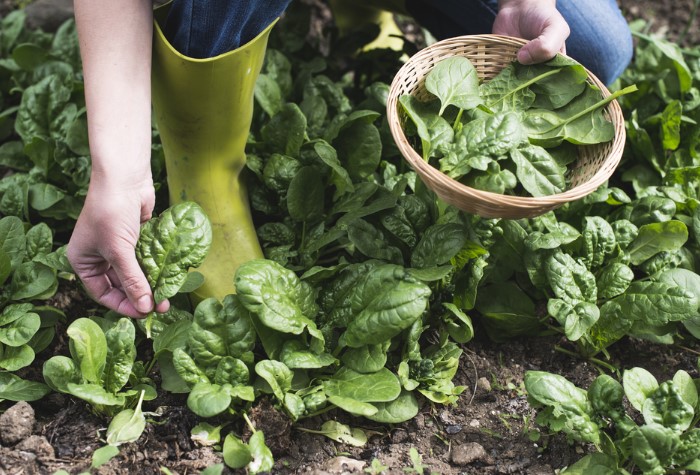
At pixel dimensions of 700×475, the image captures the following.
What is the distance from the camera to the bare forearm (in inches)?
50.5

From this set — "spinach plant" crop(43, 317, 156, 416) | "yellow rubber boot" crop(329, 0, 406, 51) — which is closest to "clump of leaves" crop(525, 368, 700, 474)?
"spinach plant" crop(43, 317, 156, 416)

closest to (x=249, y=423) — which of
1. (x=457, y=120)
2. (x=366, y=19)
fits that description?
(x=457, y=120)

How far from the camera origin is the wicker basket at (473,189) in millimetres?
1276

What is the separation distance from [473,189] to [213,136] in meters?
0.66

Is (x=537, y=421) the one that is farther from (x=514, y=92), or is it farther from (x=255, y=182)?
(x=255, y=182)

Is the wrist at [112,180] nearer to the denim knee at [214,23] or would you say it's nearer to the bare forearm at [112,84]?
the bare forearm at [112,84]

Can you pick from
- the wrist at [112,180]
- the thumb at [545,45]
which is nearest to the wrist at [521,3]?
the thumb at [545,45]

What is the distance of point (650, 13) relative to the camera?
293cm

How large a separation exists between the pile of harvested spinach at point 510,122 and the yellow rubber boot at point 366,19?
2.58 ft

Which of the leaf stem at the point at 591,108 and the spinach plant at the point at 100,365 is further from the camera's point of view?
the leaf stem at the point at 591,108

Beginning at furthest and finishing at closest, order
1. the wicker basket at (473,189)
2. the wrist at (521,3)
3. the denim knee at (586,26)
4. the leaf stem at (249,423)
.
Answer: the denim knee at (586,26) < the wrist at (521,3) < the leaf stem at (249,423) < the wicker basket at (473,189)

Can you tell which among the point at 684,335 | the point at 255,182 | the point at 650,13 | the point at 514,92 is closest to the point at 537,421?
the point at 684,335

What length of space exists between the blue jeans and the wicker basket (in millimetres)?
319

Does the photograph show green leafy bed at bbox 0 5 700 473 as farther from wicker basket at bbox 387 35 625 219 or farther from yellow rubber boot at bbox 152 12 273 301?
wicker basket at bbox 387 35 625 219
